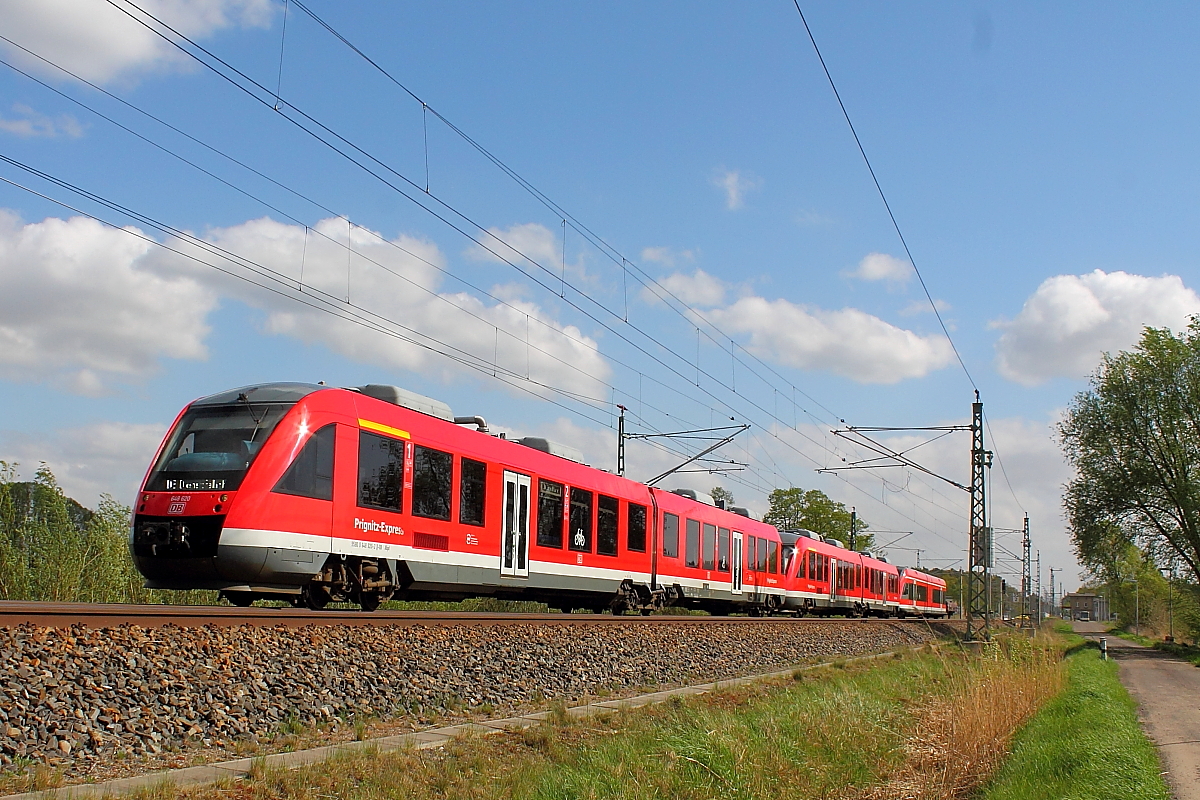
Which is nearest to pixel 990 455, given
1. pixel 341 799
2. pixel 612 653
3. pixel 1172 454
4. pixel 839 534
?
pixel 1172 454

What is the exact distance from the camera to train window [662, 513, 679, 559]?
84.7 ft

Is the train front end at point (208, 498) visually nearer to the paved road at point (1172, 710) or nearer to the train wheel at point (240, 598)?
the train wheel at point (240, 598)

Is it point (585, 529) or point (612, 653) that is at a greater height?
point (585, 529)

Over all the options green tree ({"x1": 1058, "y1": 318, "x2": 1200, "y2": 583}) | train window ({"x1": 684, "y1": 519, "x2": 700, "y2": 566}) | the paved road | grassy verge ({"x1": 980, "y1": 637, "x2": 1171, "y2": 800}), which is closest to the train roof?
grassy verge ({"x1": 980, "y1": 637, "x2": 1171, "y2": 800})

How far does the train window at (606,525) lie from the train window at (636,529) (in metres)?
0.82

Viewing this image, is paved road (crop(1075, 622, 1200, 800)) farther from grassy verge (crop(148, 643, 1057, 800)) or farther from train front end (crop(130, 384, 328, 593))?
train front end (crop(130, 384, 328, 593))

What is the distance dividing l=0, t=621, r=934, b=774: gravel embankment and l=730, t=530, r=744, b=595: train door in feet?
48.5

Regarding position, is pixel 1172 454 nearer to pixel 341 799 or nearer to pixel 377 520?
pixel 377 520

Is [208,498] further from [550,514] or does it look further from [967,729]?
[967,729]

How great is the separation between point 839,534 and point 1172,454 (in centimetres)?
4527

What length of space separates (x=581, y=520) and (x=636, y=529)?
3.41 meters

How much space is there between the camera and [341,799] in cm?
720

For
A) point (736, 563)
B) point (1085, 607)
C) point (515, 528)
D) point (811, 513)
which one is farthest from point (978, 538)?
point (1085, 607)

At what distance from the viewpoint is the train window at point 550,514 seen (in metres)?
19.1
